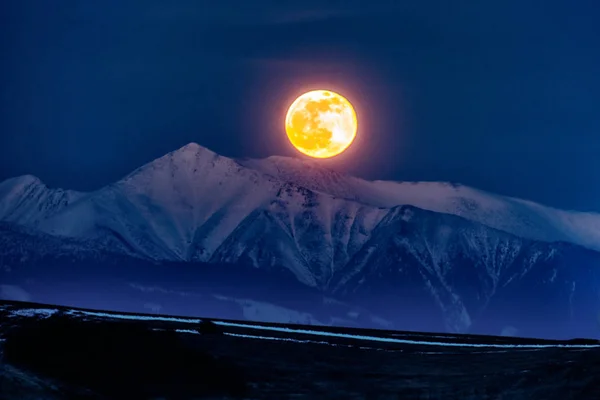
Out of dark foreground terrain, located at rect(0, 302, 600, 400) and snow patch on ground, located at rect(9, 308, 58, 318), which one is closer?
dark foreground terrain, located at rect(0, 302, 600, 400)

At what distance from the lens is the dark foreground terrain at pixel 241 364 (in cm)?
997

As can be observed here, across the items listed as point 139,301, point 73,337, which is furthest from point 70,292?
point 73,337

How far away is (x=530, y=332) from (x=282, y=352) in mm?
174542

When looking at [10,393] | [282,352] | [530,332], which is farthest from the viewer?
[530,332]

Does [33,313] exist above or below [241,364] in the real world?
above

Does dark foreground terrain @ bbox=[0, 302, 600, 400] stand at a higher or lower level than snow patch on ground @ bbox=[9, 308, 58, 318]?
lower

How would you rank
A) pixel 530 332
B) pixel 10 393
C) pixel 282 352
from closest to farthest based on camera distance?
pixel 10 393, pixel 282 352, pixel 530 332

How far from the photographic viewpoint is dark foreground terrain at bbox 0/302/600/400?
9969mm

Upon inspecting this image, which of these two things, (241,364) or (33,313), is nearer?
(241,364)

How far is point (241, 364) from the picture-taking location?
10.2m

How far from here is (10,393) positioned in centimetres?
963

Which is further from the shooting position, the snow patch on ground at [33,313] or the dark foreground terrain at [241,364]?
the snow patch on ground at [33,313]

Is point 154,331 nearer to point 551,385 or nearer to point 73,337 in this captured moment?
point 73,337

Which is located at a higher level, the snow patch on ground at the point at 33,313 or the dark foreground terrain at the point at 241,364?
the snow patch on ground at the point at 33,313
